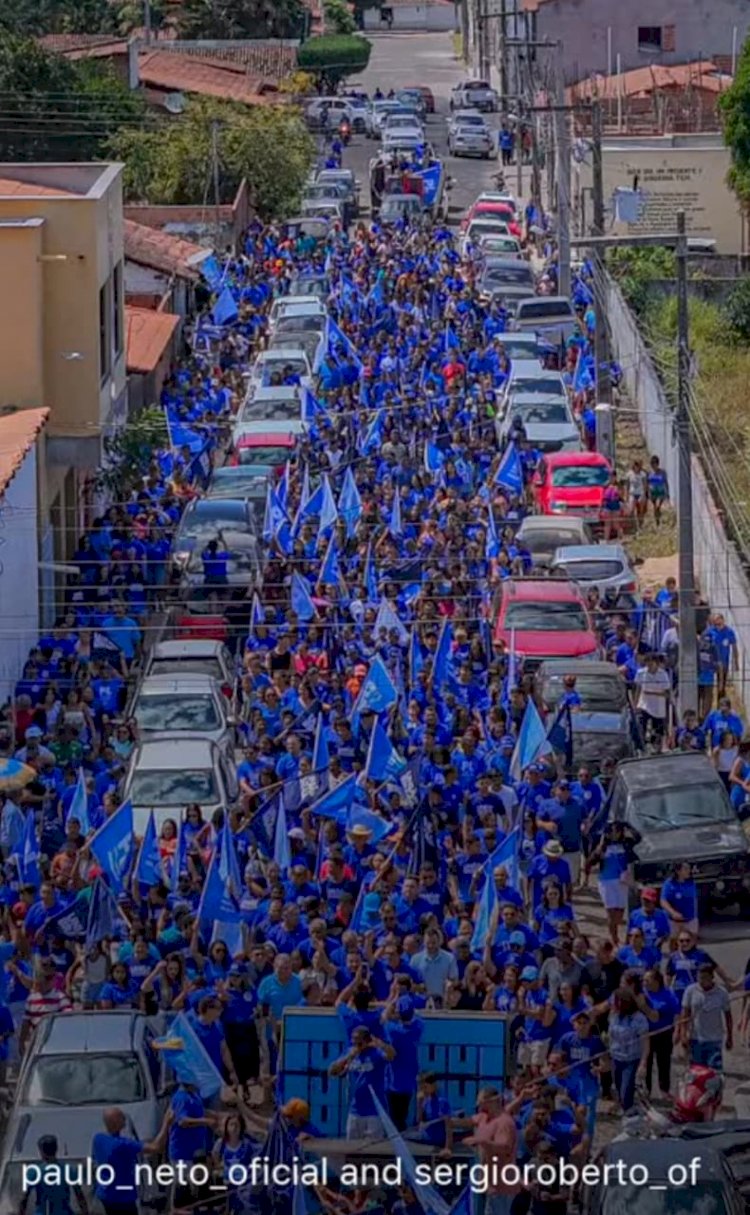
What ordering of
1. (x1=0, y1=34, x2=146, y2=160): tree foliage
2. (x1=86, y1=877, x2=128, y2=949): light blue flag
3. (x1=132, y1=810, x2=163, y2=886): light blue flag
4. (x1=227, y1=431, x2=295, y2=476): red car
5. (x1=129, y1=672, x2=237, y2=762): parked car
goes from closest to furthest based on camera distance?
(x1=86, y1=877, x2=128, y2=949): light blue flag, (x1=132, y1=810, x2=163, y2=886): light blue flag, (x1=129, y1=672, x2=237, y2=762): parked car, (x1=227, y1=431, x2=295, y2=476): red car, (x1=0, y1=34, x2=146, y2=160): tree foliage

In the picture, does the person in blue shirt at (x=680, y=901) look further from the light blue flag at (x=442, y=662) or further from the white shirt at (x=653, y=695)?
the white shirt at (x=653, y=695)

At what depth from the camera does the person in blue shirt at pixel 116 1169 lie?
17.0m

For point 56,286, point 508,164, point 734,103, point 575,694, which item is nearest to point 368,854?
point 575,694

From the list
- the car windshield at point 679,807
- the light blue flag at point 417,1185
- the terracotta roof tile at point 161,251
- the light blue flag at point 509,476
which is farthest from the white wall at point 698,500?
the light blue flag at point 417,1185

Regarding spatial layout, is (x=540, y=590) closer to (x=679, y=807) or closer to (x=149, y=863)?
(x=679, y=807)

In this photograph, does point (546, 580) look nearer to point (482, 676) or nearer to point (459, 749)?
point (482, 676)

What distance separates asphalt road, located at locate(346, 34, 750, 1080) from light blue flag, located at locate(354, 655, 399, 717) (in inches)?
122

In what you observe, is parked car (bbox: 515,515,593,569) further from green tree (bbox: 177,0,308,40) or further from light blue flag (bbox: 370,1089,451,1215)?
green tree (bbox: 177,0,308,40)

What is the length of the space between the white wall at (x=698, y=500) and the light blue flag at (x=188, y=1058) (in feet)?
42.6

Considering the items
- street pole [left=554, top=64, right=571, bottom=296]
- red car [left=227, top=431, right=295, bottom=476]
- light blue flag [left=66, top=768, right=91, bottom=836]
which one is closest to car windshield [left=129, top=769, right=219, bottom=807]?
light blue flag [left=66, top=768, right=91, bottom=836]

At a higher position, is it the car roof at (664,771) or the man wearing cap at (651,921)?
the man wearing cap at (651,921)

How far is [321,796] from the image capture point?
24906 millimetres

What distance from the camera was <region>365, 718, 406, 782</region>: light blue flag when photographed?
25.4 meters

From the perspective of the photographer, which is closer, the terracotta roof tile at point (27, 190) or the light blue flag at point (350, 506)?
the light blue flag at point (350, 506)
